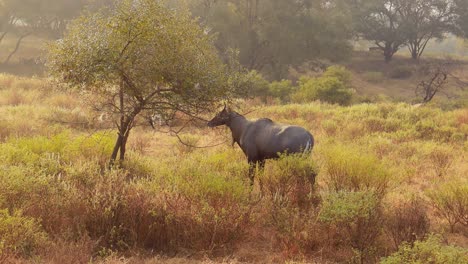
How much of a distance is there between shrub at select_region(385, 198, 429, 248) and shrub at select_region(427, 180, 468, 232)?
0.85m

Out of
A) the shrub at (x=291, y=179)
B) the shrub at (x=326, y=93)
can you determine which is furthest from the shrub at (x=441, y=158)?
the shrub at (x=326, y=93)

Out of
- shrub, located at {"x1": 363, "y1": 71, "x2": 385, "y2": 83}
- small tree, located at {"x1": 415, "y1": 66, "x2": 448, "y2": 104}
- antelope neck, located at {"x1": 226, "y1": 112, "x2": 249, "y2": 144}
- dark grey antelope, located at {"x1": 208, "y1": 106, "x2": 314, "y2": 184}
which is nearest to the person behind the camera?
dark grey antelope, located at {"x1": 208, "y1": 106, "x2": 314, "y2": 184}

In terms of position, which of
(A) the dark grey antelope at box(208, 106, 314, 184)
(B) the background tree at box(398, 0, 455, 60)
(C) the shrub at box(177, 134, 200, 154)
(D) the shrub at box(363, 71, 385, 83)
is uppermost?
(B) the background tree at box(398, 0, 455, 60)

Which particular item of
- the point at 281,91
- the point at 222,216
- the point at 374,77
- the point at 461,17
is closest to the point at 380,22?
the point at 461,17

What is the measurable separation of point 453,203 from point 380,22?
147 feet

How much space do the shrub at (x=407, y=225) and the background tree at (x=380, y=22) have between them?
43.0m

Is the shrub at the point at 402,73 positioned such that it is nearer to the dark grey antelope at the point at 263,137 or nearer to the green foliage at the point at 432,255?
the dark grey antelope at the point at 263,137

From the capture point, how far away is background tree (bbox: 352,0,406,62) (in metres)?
45.8

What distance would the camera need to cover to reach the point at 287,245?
238 inches

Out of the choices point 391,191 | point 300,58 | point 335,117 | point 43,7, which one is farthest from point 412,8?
point 391,191

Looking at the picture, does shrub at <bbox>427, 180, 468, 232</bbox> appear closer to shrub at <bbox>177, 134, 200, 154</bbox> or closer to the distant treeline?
shrub at <bbox>177, 134, 200, 154</bbox>

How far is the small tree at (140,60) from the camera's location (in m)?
7.79

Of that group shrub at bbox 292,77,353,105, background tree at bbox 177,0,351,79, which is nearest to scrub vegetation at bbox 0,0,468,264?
shrub at bbox 292,77,353,105

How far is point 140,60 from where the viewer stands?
8.20 m
